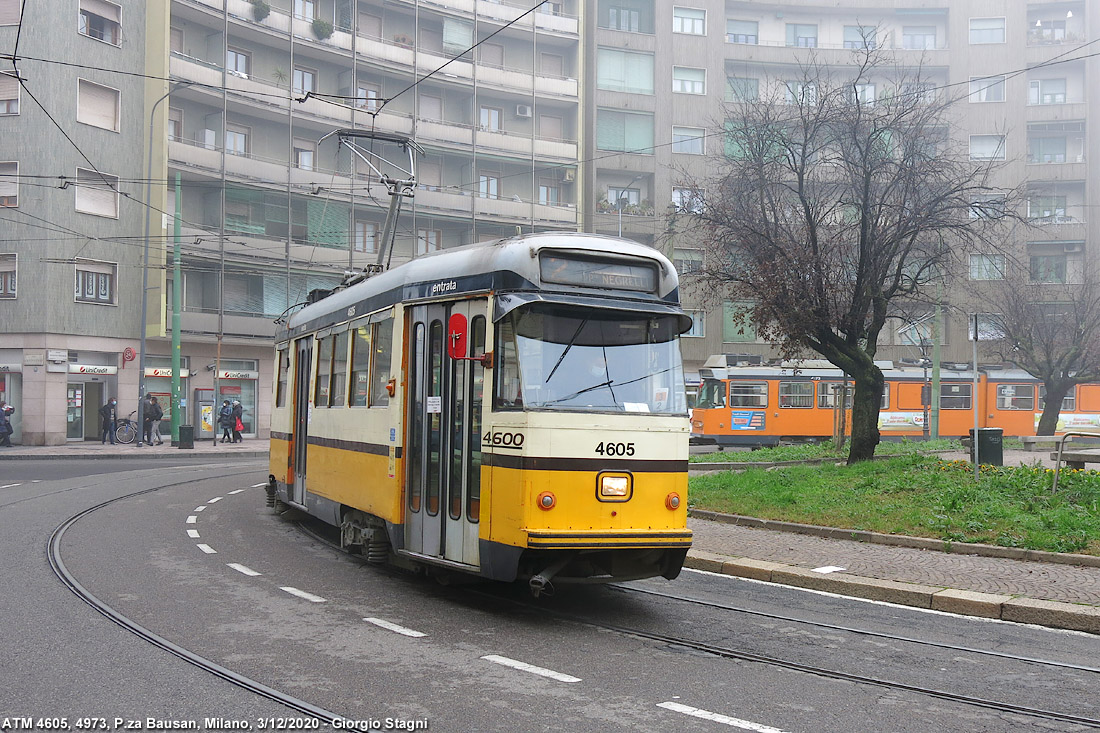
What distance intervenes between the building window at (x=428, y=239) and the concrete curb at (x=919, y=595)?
36.2m

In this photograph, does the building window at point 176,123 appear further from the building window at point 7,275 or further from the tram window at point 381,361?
the tram window at point 381,361

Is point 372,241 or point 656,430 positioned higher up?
point 372,241

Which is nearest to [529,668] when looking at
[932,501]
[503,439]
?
[503,439]

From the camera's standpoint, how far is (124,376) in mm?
37312

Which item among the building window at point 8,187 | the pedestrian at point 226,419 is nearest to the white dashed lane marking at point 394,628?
the pedestrian at point 226,419

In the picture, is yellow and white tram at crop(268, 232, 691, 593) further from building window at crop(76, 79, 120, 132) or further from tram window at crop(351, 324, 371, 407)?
building window at crop(76, 79, 120, 132)

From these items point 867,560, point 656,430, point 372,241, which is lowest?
point 867,560

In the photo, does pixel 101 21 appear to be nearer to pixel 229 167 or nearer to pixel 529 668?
pixel 229 167

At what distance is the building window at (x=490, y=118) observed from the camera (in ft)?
157

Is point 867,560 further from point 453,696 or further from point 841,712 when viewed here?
point 453,696

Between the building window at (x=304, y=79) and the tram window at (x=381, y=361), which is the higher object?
the building window at (x=304, y=79)

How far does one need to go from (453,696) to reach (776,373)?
32047 mm

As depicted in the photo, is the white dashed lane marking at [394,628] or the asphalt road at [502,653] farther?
the white dashed lane marking at [394,628]

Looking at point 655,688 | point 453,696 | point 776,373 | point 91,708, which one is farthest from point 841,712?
point 776,373
